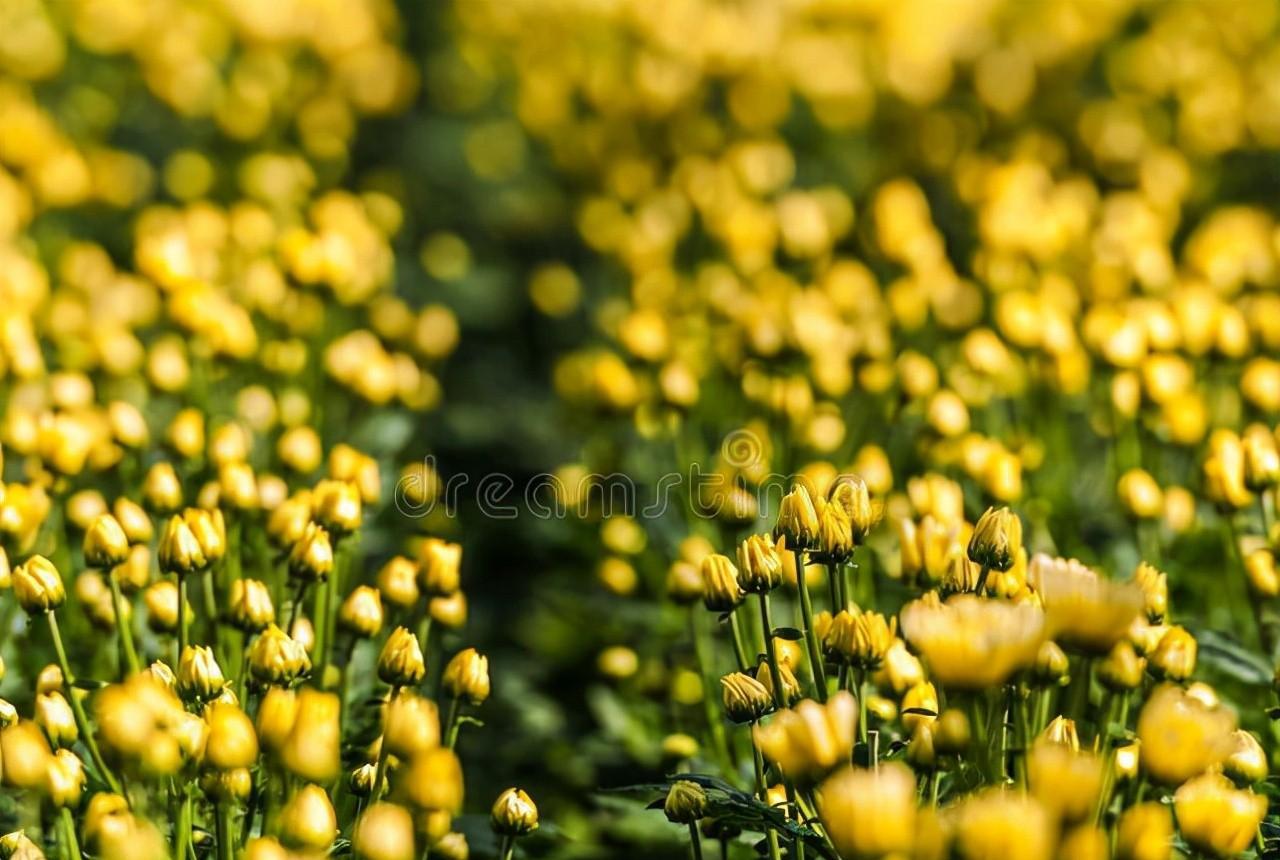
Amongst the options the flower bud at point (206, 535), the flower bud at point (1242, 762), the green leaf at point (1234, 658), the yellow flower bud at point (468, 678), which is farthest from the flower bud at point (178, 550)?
the green leaf at point (1234, 658)

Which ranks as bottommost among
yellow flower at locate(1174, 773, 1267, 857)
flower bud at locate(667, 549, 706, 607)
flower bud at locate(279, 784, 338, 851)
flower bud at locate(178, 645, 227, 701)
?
yellow flower at locate(1174, 773, 1267, 857)

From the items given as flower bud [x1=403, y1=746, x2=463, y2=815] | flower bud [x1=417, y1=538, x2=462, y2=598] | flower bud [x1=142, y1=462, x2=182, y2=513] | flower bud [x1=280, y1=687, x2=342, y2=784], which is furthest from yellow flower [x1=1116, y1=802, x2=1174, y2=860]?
flower bud [x1=142, y1=462, x2=182, y2=513]

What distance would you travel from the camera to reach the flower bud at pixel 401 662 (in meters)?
1.55

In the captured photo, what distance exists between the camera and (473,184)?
4.45 meters

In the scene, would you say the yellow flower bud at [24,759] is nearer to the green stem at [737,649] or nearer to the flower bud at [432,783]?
the flower bud at [432,783]

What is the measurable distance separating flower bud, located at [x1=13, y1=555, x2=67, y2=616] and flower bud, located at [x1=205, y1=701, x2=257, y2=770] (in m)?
0.39

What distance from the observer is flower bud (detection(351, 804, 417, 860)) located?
4.04ft

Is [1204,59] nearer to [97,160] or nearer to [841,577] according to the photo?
[841,577]

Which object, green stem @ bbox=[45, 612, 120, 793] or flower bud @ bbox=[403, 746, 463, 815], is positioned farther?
green stem @ bbox=[45, 612, 120, 793]

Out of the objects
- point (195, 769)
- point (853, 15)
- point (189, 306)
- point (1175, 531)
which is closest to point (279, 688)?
point (195, 769)

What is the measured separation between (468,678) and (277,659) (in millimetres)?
244

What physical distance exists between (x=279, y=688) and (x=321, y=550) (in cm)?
26

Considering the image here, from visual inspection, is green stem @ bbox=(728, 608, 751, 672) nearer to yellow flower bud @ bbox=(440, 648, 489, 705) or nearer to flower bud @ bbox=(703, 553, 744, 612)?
flower bud @ bbox=(703, 553, 744, 612)

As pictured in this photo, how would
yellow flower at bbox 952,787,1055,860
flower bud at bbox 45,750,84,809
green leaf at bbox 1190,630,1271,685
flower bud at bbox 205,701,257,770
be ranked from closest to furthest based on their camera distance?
1. yellow flower at bbox 952,787,1055,860
2. flower bud at bbox 205,701,257,770
3. flower bud at bbox 45,750,84,809
4. green leaf at bbox 1190,630,1271,685
